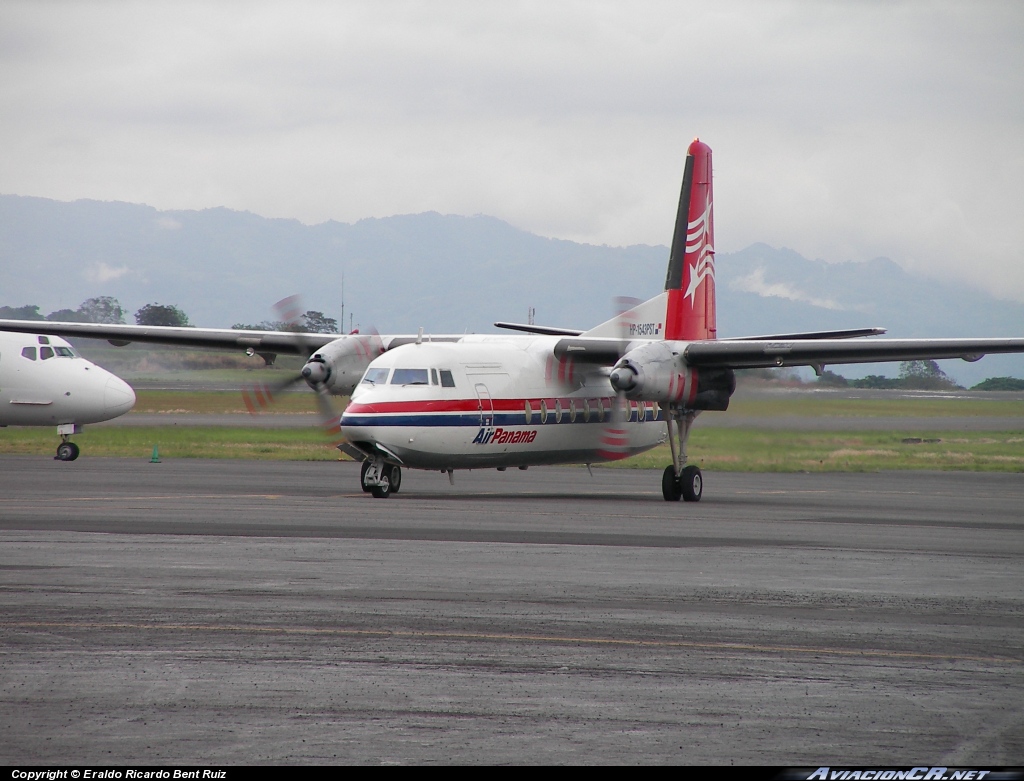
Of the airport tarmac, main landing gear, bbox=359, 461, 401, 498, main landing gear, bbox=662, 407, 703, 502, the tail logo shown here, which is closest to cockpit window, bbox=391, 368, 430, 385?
main landing gear, bbox=359, 461, 401, 498

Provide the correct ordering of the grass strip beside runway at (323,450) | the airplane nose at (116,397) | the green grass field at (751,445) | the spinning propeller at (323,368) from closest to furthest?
the spinning propeller at (323,368), the green grass field at (751,445), the airplane nose at (116,397), the grass strip beside runway at (323,450)

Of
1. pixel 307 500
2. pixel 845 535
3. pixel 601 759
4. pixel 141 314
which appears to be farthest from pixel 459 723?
pixel 141 314

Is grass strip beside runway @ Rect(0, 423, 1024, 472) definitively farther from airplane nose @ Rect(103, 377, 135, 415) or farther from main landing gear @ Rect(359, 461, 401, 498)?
main landing gear @ Rect(359, 461, 401, 498)

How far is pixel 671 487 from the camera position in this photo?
26.5 metres

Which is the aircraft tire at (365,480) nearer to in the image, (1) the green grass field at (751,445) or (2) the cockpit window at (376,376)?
(2) the cockpit window at (376,376)

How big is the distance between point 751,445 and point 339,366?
30.4 ft

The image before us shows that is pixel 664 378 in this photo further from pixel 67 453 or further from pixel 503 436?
pixel 67 453

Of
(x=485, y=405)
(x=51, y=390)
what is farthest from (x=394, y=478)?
(x=51, y=390)

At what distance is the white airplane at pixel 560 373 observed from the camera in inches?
957

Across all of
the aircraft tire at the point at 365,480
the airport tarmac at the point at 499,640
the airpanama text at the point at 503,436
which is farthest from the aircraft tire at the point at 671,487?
the aircraft tire at the point at 365,480

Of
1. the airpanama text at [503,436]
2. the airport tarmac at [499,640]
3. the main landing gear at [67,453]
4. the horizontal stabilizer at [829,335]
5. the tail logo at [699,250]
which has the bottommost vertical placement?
the airport tarmac at [499,640]

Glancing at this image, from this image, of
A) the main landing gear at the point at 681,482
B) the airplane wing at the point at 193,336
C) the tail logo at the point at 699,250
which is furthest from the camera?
the airplane wing at the point at 193,336

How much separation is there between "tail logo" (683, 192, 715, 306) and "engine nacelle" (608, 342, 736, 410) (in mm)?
2029

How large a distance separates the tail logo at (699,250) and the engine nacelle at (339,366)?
24.4 feet
